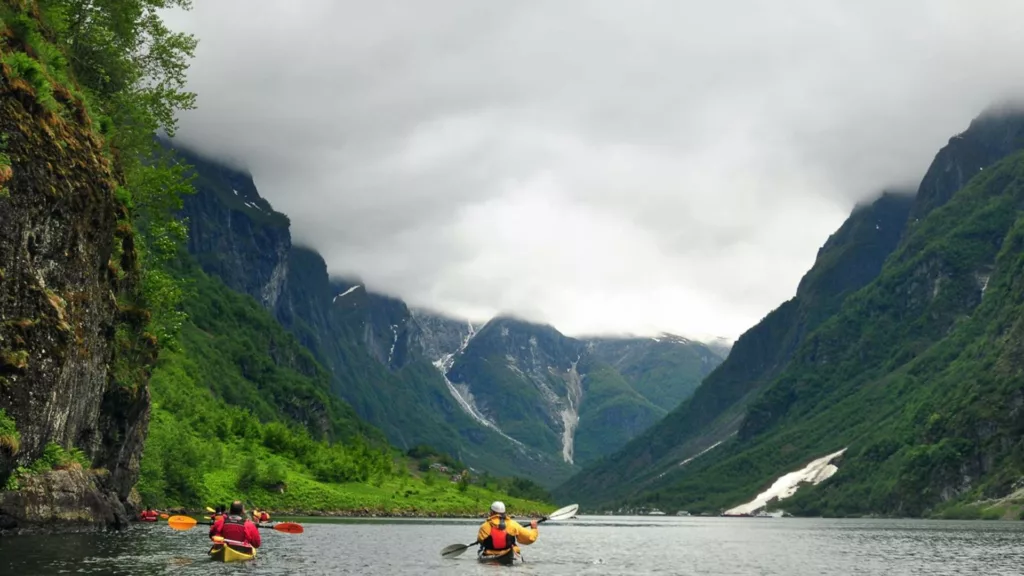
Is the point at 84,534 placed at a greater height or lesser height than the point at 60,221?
lesser

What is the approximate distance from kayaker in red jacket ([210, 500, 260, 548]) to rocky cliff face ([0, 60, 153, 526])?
11.0 metres

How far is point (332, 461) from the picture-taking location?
174 meters

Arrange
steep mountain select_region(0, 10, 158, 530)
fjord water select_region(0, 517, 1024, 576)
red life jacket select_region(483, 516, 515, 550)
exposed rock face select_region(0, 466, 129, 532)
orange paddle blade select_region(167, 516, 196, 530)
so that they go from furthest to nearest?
orange paddle blade select_region(167, 516, 196, 530) → red life jacket select_region(483, 516, 515, 550) → exposed rock face select_region(0, 466, 129, 532) → steep mountain select_region(0, 10, 158, 530) → fjord water select_region(0, 517, 1024, 576)

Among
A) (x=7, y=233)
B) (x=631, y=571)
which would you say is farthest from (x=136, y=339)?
(x=631, y=571)

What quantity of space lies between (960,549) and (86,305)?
78.6m

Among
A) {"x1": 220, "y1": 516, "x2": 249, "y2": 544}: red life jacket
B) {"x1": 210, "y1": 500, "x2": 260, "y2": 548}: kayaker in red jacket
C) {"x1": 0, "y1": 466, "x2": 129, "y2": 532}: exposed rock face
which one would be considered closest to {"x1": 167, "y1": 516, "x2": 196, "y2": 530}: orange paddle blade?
{"x1": 0, "y1": 466, "x2": 129, "y2": 532}: exposed rock face

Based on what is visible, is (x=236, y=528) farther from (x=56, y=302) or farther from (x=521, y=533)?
(x=521, y=533)

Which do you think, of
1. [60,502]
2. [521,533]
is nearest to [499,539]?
[521,533]

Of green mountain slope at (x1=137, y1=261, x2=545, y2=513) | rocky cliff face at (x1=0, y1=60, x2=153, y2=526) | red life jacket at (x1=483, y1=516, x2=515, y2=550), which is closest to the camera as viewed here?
rocky cliff face at (x1=0, y1=60, x2=153, y2=526)

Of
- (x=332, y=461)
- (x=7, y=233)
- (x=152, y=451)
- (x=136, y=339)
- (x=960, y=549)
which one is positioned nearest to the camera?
(x=7, y=233)

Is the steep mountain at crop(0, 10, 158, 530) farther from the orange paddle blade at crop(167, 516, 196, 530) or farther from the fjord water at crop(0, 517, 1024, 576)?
the orange paddle blade at crop(167, 516, 196, 530)

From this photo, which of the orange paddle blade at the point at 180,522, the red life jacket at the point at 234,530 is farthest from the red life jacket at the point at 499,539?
the orange paddle blade at the point at 180,522

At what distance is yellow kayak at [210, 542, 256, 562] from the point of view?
52469 mm

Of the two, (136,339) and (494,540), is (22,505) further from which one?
(494,540)
